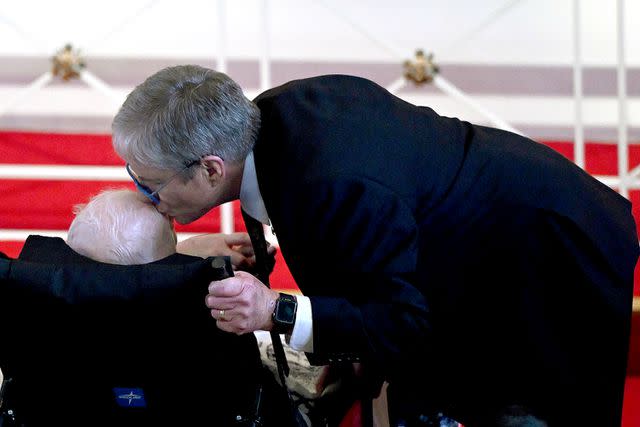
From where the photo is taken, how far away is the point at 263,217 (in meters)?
2.01

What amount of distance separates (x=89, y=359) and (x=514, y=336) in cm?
80

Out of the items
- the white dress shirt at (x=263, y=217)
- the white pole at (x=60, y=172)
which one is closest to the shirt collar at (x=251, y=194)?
the white dress shirt at (x=263, y=217)

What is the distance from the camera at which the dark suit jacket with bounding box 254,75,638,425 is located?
1.80 metres

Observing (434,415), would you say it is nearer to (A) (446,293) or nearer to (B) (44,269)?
(A) (446,293)

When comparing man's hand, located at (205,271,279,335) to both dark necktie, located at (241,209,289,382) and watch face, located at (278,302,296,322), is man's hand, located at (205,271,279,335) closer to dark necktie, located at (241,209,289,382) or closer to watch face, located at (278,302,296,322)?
watch face, located at (278,302,296,322)

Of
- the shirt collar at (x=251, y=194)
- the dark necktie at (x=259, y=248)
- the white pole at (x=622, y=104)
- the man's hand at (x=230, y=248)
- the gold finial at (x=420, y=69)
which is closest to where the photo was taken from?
the shirt collar at (x=251, y=194)

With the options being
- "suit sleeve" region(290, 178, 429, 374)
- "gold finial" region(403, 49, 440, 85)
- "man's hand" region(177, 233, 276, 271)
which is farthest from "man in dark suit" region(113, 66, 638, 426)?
"gold finial" region(403, 49, 440, 85)

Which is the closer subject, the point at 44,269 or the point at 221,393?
the point at 44,269

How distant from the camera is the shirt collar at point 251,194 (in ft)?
6.28

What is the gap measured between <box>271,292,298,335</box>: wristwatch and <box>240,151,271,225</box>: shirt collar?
0.21 metres

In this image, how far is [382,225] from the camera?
1.78 meters

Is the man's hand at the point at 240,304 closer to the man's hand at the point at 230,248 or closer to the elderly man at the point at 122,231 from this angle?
the elderly man at the point at 122,231

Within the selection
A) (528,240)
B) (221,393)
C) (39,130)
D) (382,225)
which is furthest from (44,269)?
(39,130)

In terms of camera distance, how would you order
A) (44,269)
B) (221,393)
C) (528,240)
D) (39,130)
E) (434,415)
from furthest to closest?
(39,130)
(434,415)
(528,240)
(221,393)
(44,269)
